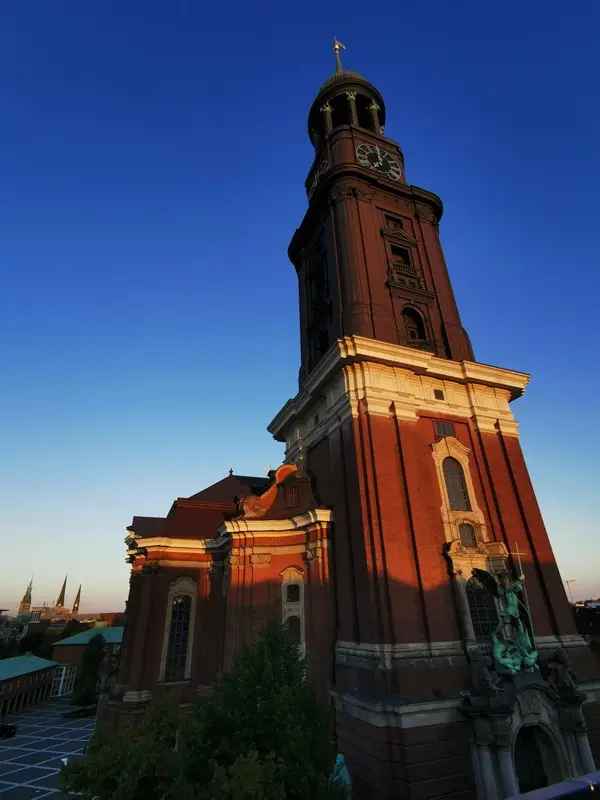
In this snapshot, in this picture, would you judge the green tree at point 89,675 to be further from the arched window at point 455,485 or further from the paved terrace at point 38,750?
the arched window at point 455,485

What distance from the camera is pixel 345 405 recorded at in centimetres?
1980

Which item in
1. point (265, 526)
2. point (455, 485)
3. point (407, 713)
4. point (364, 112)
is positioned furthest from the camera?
point (364, 112)

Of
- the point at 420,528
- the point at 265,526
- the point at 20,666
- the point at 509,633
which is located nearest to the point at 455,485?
the point at 420,528

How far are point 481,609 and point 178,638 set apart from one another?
1447 cm

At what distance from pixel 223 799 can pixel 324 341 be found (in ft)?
72.2

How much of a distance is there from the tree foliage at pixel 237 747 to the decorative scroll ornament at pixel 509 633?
6.40 meters

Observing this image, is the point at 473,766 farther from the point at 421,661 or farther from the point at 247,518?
the point at 247,518

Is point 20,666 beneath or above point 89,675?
above

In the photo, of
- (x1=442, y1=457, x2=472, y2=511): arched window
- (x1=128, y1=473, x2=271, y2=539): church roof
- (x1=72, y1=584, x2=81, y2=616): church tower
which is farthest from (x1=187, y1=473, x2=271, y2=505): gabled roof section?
(x1=72, y1=584, x2=81, y2=616): church tower

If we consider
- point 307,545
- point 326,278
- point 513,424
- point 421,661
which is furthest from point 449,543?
point 326,278

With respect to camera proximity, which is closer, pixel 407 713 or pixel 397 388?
pixel 407 713

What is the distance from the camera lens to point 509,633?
15195 millimetres

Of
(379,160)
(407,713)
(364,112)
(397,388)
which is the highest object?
(364,112)

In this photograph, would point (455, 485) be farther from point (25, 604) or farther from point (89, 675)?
point (25, 604)
